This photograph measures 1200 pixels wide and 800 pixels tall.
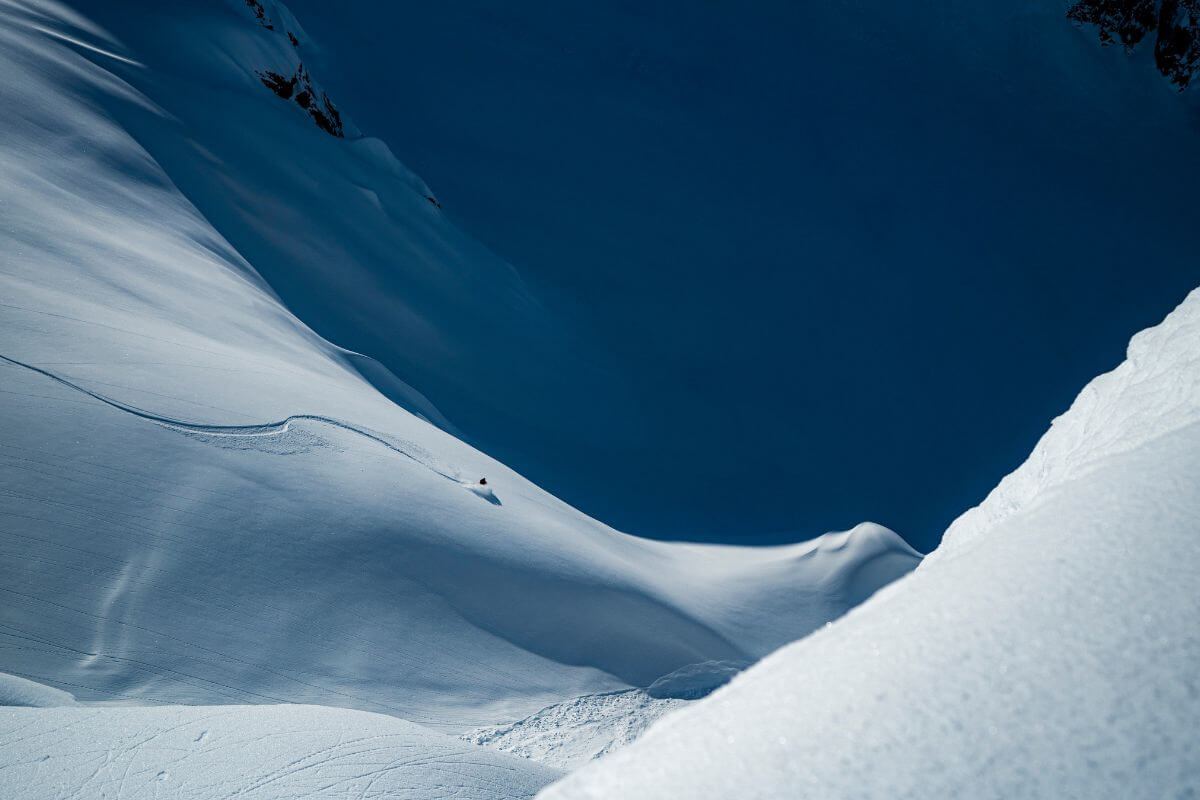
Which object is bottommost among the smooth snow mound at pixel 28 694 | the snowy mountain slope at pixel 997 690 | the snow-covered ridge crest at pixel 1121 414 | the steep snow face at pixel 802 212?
the snowy mountain slope at pixel 997 690

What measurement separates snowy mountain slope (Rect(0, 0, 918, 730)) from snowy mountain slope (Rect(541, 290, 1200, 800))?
80.4 inches

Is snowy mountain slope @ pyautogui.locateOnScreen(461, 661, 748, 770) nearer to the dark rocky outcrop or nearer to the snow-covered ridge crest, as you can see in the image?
the snow-covered ridge crest

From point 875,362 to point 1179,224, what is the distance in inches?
207

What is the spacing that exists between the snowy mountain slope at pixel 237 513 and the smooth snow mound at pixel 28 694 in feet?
0.78

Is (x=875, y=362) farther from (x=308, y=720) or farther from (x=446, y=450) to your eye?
(x=308, y=720)

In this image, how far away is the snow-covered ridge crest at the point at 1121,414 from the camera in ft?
3.71

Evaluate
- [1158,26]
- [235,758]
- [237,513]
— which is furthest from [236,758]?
[1158,26]

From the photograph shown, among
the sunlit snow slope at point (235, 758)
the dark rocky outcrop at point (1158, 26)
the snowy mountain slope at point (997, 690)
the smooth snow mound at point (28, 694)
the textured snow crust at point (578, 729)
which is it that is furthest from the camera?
the dark rocky outcrop at point (1158, 26)

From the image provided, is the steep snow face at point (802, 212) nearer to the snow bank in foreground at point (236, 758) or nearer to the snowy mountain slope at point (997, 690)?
the snow bank in foreground at point (236, 758)

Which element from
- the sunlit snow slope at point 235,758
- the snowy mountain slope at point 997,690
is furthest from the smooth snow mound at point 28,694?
the snowy mountain slope at point 997,690

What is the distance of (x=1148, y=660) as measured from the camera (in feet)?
1.39

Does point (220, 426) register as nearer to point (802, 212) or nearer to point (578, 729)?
point (578, 729)

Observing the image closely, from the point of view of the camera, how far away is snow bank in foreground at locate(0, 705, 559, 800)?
1240 mm

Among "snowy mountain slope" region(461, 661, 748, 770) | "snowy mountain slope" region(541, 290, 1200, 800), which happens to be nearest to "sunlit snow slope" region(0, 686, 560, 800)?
"snowy mountain slope" region(461, 661, 748, 770)
